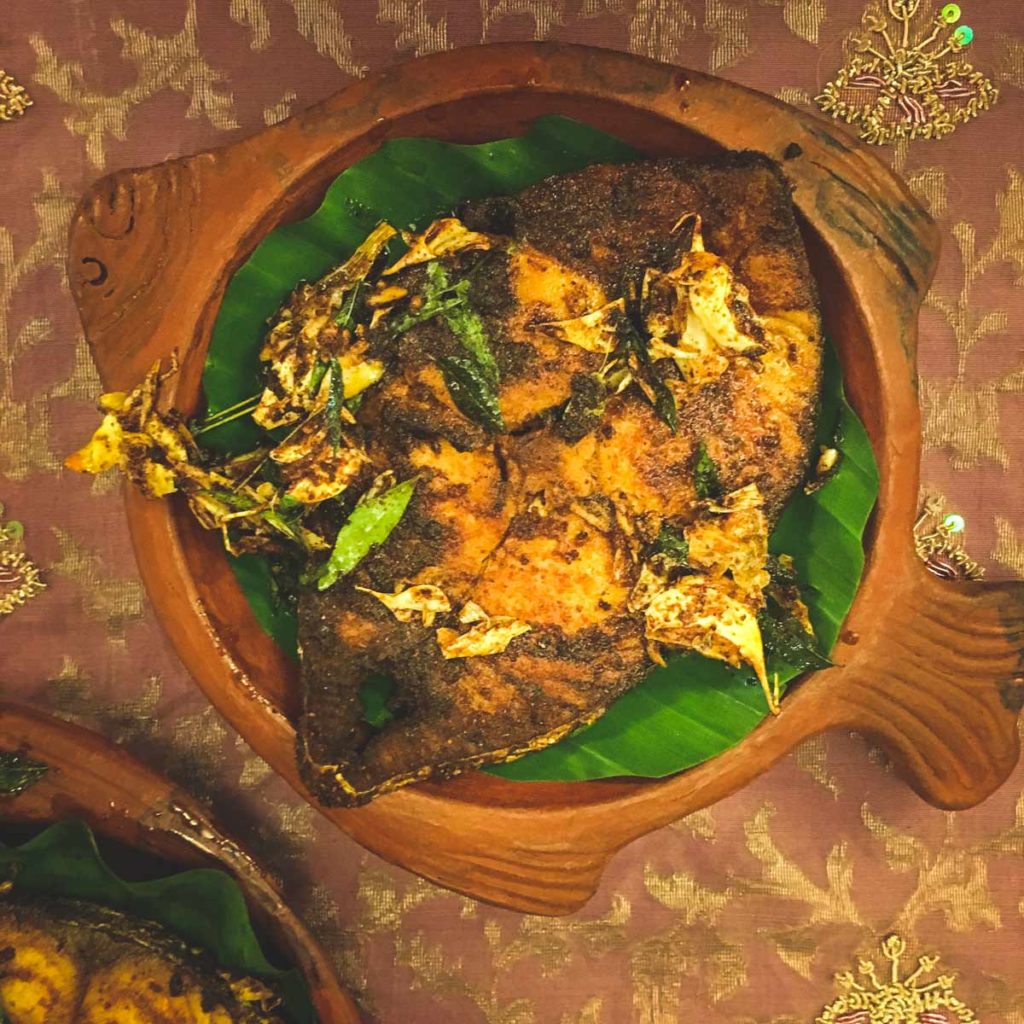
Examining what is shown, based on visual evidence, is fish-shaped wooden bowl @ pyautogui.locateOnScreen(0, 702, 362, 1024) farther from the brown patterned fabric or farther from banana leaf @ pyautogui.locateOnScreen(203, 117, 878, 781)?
banana leaf @ pyautogui.locateOnScreen(203, 117, 878, 781)

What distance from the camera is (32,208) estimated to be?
1.97 m

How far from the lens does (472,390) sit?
1464mm

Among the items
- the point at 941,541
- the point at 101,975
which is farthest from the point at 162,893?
the point at 941,541

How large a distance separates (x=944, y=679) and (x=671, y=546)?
0.66 m

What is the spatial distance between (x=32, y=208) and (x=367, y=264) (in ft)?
3.03

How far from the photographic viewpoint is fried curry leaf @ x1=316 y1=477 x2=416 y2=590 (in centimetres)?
149

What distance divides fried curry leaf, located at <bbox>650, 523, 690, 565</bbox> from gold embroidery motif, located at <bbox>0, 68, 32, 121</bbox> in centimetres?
165

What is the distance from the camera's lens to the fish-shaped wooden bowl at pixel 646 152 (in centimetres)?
156

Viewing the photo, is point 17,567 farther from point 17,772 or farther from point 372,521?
point 372,521

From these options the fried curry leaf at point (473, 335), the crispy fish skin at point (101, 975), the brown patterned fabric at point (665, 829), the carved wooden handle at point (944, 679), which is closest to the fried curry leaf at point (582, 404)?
the fried curry leaf at point (473, 335)

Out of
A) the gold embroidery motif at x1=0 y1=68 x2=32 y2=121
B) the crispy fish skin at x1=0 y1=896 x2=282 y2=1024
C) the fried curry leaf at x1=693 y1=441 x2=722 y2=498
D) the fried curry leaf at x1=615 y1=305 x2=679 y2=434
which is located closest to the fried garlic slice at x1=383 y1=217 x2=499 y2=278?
the fried curry leaf at x1=615 y1=305 x2=679 y2=434

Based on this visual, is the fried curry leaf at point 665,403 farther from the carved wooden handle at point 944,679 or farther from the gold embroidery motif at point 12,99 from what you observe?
the gold embroidery motif at point 12,99

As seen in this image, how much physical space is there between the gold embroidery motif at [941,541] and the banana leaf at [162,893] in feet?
5.16

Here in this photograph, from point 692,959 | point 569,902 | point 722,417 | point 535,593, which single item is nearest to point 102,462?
point 535,593
